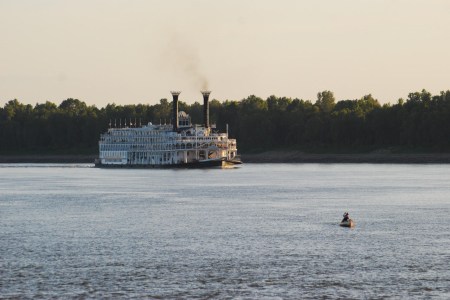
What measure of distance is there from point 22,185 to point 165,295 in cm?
11326

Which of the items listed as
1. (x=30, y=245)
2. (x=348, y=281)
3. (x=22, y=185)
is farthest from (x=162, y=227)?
(x=22, y=185)

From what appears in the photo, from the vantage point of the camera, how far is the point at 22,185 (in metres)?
164

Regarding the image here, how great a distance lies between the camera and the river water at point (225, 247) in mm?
56438

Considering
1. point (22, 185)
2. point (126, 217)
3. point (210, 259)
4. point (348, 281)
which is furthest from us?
point (22, 185)

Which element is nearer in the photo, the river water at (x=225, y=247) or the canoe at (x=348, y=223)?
the river water at (x=225, y=247)

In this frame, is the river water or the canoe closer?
the river water

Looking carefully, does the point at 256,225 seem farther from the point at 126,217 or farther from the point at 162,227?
the point at 126,217

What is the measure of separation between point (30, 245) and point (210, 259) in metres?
15.1

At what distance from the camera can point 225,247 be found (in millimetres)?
72500

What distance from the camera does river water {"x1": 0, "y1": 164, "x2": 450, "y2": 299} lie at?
56.4m

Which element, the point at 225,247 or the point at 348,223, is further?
the point at 348,223

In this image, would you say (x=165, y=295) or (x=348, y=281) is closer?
(x=165, y=295)

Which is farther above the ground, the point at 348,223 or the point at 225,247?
the point at 348,223

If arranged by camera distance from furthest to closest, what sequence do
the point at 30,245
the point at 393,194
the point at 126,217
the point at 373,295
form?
the point at 393,194 < the point at 126,217 < the point at 30,245 < the point at 373,295
